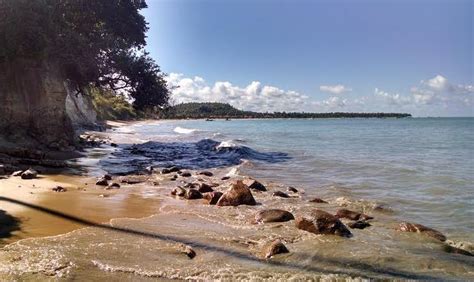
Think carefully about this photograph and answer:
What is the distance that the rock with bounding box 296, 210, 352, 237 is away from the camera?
7.74m

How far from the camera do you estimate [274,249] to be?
6.50 meters

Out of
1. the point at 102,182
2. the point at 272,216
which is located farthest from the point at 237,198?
the point at 102,182

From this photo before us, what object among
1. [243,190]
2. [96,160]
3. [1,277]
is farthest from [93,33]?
[1,277]

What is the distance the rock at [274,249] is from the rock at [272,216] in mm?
1899

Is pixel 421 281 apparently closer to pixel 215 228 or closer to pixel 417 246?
pixel 417 246

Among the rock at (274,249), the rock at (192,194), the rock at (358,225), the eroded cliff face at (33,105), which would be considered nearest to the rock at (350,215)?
the rock at (358,225)

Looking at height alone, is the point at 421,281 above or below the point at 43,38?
below

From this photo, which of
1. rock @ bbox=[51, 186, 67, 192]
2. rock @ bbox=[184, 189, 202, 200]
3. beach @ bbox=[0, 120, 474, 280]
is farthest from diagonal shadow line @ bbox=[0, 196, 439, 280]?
rock @ bbox=[51, 186, 67, 192]

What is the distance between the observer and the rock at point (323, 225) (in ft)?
25.4

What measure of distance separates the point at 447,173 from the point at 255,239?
12.8m

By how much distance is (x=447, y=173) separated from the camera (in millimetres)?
17172

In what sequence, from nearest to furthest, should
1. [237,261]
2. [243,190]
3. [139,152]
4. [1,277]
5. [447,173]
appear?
[1,277] < [237,261] < [243,190] < [447,173] < [139,152]

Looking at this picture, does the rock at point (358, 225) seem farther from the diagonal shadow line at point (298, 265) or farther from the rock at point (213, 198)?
the rock at point (213, 198)

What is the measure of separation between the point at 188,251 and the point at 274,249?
4.31 ft
